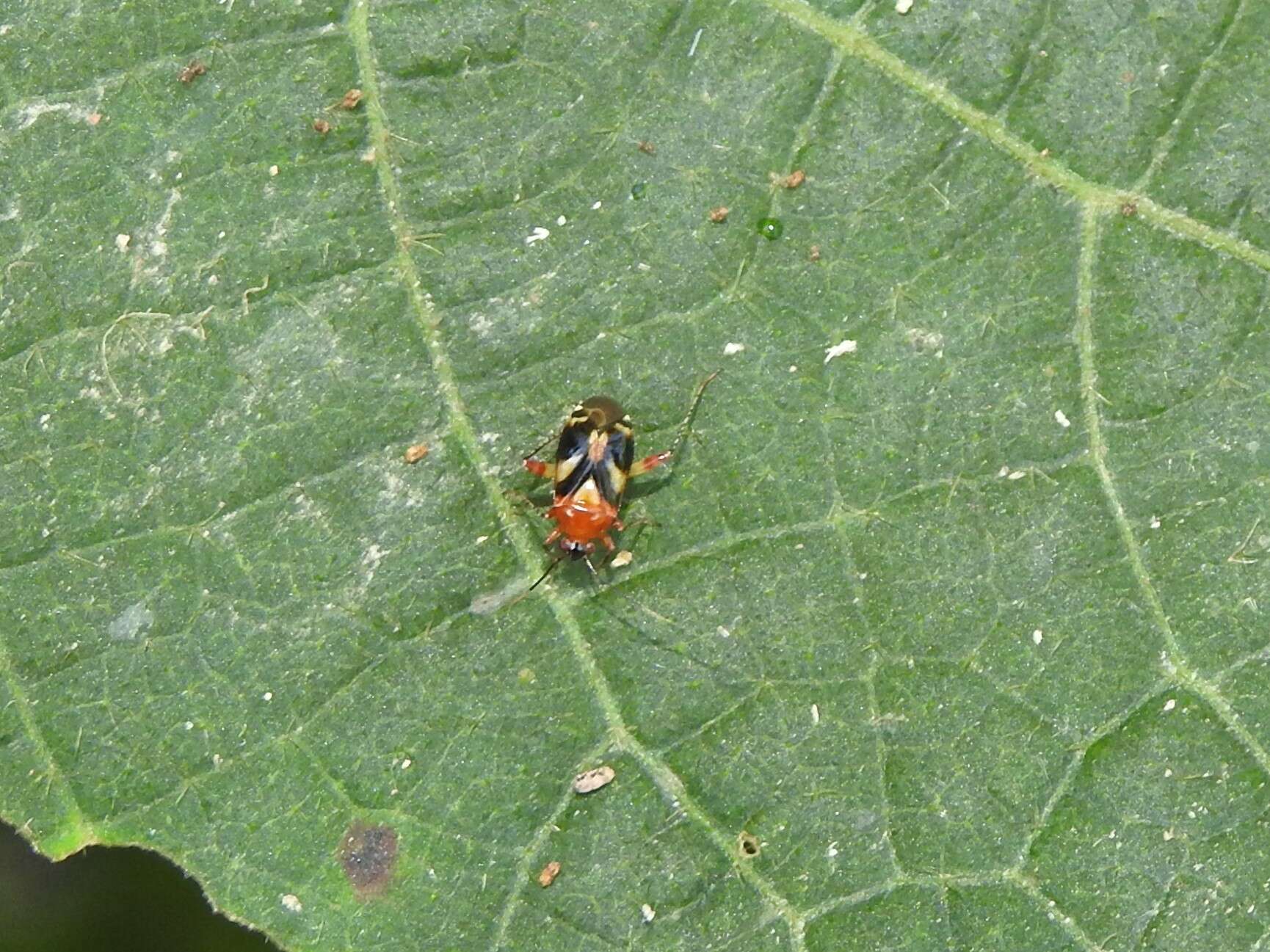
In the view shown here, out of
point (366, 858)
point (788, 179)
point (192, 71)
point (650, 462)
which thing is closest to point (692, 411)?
point (650, 462)

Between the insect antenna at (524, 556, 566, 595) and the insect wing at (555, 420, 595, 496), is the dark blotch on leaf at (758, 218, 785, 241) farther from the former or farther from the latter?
the insect antenna at (524, 556, 566, 595)

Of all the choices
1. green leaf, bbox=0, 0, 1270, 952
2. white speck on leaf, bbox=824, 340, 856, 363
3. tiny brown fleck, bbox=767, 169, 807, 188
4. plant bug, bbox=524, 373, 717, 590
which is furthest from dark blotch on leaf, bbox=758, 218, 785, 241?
plant bug, bbox=524, 373, 717, 590

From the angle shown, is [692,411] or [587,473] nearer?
[587,473]

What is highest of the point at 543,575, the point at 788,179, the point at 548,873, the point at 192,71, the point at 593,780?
the point at 788,179

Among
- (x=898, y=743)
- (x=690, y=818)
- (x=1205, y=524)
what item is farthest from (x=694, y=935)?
(x=1205, y=524)

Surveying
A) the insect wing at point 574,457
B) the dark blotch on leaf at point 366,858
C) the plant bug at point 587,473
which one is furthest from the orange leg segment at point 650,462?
the dark blotch on leaf at point 366,858

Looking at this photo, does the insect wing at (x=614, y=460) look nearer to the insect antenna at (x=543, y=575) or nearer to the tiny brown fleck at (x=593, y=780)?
the insect antenna at (x=543, y=575)

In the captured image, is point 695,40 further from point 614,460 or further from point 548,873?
point 548,873
